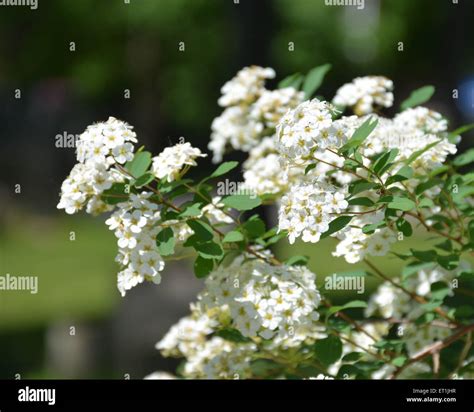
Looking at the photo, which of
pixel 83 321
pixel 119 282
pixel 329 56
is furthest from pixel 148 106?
pixel 119 282

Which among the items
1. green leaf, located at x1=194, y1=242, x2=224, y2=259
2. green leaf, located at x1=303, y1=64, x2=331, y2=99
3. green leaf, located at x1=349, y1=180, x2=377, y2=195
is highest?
green leaf, located at x1=303, y1=64, x2=331, y2=99

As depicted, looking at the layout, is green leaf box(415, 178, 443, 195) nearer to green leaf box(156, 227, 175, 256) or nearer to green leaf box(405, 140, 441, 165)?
green leaf box(405, 140, 441, 165)

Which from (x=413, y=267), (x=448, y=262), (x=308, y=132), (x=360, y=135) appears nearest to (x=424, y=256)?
(x=448, y=262)

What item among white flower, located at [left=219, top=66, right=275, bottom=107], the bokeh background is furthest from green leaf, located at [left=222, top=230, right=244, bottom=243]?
the bokeh background

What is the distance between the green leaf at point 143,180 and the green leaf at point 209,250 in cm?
20

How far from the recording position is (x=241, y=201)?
2.15 meters

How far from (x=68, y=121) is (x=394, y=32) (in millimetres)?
7465

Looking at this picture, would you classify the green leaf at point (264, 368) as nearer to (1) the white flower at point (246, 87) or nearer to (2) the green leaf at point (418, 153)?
(2) the green leaf at point (418, 153)

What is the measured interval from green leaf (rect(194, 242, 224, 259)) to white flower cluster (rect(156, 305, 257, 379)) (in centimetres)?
35

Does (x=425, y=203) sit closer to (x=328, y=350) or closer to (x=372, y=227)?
(x=372, y=227)

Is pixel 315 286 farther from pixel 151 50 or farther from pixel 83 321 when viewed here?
pixel 151 50

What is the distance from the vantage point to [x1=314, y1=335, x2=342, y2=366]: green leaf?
215 cm

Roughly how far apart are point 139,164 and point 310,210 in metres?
0.47

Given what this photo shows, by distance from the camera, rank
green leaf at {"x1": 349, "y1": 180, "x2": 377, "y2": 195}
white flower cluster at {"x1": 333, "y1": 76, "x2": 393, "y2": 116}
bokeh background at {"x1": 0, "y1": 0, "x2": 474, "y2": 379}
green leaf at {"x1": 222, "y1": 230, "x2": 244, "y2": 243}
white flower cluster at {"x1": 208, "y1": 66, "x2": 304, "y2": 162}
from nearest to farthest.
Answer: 1. green leaf at {"x1": 349, "y1": 180, "x2": 377, "y2": 195}
2. green leaf at {"x1": 222, "y1": 230, "x2": 244, "y2": 243}
3. white flower cluster at {"x1": 333, "y1": 76, "x2": 393, "y2": 116}
4. white flower cluster at {"x1": 208, "y1": 66, "x2": 304, "y2": 162}
5. bokeh background at {"x1": 0, "y1": 0, "x2": 474, "y2": 379}
